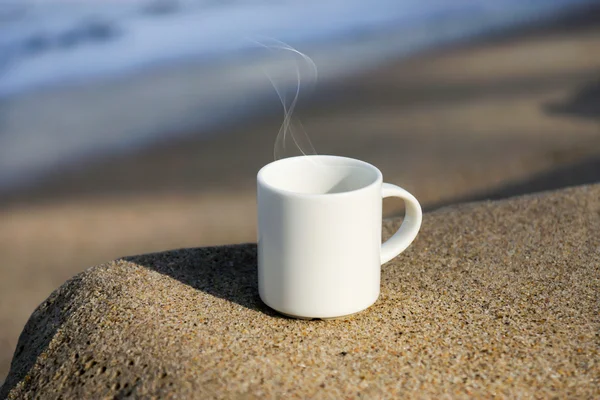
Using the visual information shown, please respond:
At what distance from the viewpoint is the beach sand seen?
2641 millimetres

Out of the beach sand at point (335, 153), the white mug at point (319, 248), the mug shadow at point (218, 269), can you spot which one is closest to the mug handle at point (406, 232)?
the white mug at point (319, 248)

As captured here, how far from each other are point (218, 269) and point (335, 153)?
5.94ft

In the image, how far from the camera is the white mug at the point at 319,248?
48.7 inches

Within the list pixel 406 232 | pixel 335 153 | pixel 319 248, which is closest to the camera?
pixel 319 248

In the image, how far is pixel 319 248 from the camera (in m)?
1.25

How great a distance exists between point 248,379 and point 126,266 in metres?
0.56

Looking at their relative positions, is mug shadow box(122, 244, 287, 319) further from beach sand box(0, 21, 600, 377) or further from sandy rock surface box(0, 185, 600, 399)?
beach sand box(0, 21, 600, 377)

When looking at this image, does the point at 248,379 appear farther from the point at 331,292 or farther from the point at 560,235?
the point at 560,235

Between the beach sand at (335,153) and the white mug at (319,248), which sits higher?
the white mug at (319,248)

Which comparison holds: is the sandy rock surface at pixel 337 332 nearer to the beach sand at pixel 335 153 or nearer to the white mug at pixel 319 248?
the white mug at pixel 319 248

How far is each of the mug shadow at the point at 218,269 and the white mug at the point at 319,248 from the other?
10cm

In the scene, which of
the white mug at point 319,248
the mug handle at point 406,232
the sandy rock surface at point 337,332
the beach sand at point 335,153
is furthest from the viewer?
the beach sand at point 335,153

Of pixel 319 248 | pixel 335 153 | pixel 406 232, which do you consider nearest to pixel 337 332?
pixel 319 248

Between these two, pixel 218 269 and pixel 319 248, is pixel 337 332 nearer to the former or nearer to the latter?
pixel 319 248
